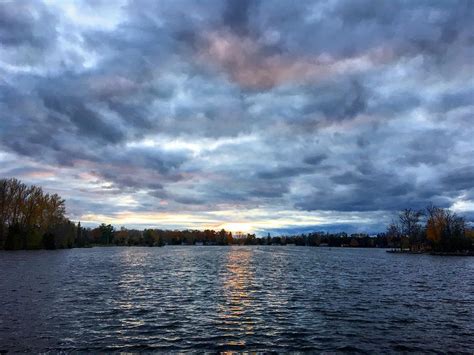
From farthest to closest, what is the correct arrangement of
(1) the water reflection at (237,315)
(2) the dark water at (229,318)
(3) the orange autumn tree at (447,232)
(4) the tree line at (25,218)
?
(3) the orange autumn tree at (447,232) < (4) the tree line at (25,218) < (1) the water reflection at (237,315) < (2) the dark water at (229,318)

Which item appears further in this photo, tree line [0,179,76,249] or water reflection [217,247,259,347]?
tree line [0,179,76,249]

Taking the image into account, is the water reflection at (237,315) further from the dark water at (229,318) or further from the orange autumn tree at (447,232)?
the orange autumn tree at (447,232)

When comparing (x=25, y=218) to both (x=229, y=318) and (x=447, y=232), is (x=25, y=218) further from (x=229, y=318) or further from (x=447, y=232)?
(x=447, y=232)

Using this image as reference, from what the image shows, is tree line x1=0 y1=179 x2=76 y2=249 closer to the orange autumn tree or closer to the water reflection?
the water reflection

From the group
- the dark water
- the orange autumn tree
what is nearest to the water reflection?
the dark water

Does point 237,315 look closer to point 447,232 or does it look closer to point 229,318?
point 229,318

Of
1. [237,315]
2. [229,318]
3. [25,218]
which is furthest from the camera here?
[25,218]

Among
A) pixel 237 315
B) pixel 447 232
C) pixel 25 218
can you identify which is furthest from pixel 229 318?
pixel 447 232

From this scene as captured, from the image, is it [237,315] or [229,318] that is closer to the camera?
[229,318]

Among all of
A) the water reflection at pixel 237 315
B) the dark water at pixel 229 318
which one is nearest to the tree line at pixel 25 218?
the dark water at pixel 229 318

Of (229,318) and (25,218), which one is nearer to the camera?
(229,318)

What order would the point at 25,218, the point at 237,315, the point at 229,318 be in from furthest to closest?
the point at 25,218 → the point at 237,315 → the point at 229,318

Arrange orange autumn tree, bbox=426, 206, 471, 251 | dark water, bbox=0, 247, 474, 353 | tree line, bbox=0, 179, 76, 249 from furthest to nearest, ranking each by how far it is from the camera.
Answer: orange autumn tree, bbox=426, 206, 471, 251, tree line, bbox=0, 179, 76, 249, dark water, bbox=0, 247, 474, 353

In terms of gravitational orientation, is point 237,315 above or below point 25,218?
below
